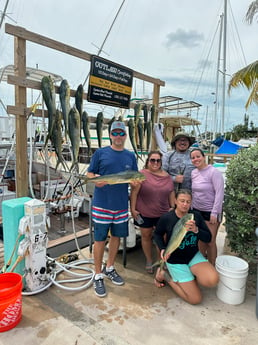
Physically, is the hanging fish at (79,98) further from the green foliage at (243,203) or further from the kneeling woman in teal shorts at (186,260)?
the green foliage at (243,203)

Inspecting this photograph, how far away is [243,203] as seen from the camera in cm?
269

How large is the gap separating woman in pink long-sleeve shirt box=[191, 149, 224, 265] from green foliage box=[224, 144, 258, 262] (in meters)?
0.16

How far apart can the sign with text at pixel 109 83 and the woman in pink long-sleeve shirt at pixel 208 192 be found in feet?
5.58

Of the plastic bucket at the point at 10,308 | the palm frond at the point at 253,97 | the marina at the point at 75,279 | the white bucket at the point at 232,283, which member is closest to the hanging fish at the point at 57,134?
the marina at the point at 75,279

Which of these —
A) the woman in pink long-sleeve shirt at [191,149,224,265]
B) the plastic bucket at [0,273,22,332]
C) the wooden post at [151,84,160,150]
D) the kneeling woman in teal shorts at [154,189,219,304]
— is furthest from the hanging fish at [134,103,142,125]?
the plastic bucket at [0,273,22,332]

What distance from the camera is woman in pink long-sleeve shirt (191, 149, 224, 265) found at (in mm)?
2727

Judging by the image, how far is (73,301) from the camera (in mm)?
2389

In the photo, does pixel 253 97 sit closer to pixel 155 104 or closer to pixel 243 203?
pixel 155 104

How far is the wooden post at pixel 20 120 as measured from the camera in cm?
268

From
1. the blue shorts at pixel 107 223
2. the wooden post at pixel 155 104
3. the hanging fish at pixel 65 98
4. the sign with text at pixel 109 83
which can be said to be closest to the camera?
the blue shorts at pixel 107 223

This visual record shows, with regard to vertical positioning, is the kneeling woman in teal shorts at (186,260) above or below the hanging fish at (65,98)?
below

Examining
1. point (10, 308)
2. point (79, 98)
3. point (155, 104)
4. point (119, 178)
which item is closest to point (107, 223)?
point (119, 178)

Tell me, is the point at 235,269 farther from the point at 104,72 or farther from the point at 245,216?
the point at 104,72

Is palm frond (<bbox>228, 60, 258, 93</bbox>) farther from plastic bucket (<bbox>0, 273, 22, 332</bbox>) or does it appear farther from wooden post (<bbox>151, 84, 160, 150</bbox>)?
plastic bucket (<bbox>0, 273, 22, 332</bbox>)
